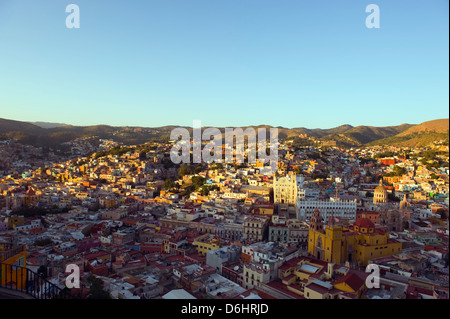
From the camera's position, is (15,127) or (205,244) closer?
(205,244)

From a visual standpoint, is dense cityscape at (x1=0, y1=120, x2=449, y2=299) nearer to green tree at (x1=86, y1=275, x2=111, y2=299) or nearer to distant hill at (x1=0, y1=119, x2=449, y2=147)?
green tree at (x1=86, y1=275, x2=111, y2=299)

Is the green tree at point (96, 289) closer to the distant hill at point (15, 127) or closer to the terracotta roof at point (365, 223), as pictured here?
the terracotta roof at point (365, 223)

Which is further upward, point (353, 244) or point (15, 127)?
point (15, 127)

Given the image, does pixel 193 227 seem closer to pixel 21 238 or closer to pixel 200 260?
pixel 200 260

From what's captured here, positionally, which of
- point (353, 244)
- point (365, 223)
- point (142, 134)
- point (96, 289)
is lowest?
point (96, 289)

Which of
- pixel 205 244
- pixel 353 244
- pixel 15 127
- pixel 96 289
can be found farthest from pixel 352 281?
pixel 15 127

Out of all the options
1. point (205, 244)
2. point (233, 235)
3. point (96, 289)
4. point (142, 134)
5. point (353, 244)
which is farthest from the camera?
point (142, 134)

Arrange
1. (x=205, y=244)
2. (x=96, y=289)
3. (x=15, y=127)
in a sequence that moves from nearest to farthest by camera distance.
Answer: (x=96, y=289)
(x=205, y=244)
(x=15, y=127)

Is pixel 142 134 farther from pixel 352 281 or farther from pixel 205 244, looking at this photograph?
pixel 352 281
